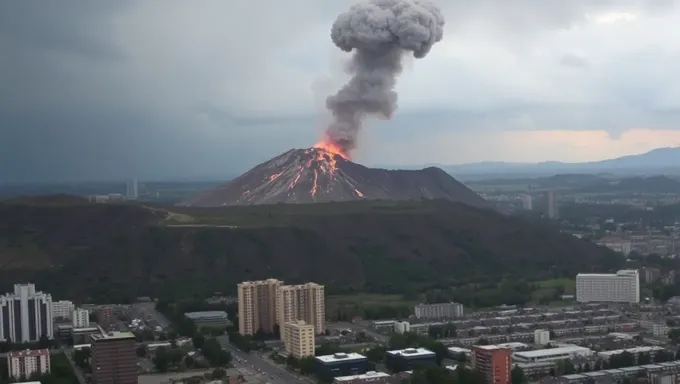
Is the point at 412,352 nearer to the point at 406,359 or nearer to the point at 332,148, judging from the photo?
the point at 406,359

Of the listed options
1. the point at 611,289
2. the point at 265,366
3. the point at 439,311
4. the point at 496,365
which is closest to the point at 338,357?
the point at 265,366

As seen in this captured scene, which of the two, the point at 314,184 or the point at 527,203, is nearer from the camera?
the point at 314,184

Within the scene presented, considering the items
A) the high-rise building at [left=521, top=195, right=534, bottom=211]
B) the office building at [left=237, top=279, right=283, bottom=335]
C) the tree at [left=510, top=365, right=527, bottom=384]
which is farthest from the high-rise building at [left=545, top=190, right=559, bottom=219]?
the tree at [left=510, top=365, right=527, bottom=384]

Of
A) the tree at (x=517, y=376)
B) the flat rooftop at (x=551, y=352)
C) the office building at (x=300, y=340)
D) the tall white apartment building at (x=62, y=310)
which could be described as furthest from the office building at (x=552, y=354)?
the tall white apartment building at (x=62, y=310)

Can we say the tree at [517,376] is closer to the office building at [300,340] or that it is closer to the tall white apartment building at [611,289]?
the office building at [300,340]

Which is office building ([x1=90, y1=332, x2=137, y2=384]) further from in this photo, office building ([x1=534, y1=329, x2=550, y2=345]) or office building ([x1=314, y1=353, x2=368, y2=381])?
office building ([x1=534, y1=329, x2=550, y2=345])

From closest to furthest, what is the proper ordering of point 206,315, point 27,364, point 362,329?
point 27,364, point 362,329, point 206,315
